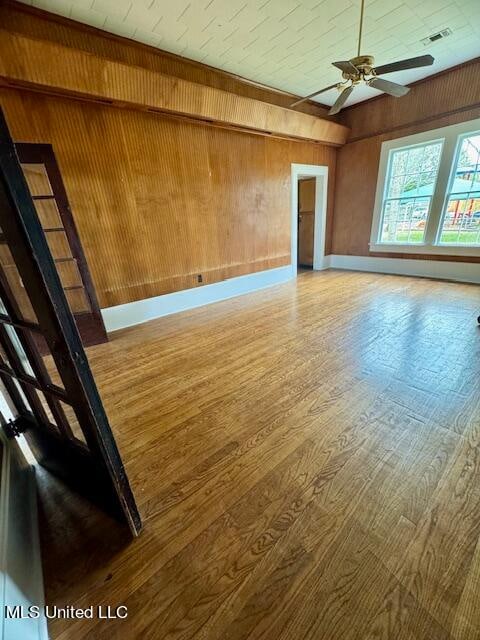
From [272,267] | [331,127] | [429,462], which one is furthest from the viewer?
[272,267]

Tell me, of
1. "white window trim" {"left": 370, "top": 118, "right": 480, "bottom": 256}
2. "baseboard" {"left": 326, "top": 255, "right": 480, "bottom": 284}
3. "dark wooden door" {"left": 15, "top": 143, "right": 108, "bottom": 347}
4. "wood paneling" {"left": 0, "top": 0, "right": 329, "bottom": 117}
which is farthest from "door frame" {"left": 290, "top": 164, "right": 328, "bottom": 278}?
"dark wooden door" {"left": 15, "top": 143, "right": 108, "bottom": 347}

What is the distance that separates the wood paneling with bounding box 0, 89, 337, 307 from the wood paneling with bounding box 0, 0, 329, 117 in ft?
1.60

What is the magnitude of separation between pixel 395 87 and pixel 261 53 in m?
1.75

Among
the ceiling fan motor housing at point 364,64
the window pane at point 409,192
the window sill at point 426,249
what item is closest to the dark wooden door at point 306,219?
the window sill at point 426,249

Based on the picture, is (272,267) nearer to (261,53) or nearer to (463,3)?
(261,53)

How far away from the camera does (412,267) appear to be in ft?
16.5

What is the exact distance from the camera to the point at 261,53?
3.18 m

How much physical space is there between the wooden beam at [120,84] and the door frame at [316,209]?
3.72 ft

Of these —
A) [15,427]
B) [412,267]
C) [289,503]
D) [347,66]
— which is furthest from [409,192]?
[15,427]

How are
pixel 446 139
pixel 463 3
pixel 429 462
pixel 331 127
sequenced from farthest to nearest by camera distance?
pixel 331 127, pixel 446 139, pixel 463 3, pixel 429 462

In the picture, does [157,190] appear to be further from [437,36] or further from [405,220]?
[405,220]

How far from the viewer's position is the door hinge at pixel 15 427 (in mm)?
1338

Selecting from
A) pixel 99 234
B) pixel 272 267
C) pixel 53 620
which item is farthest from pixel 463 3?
pixel 53 620

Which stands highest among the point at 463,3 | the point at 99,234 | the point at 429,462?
the point at 463,3
